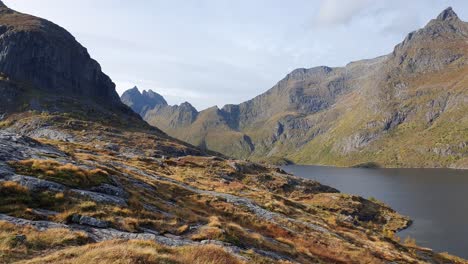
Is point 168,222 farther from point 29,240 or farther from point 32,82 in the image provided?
point 32,82

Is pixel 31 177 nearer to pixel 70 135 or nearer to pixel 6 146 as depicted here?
pixel 6 146

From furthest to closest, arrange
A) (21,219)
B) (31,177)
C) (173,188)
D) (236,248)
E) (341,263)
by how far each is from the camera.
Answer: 1. (173,188)
2. (341,263)
3. (31,177)
4. (236,248)
5. (21,219)

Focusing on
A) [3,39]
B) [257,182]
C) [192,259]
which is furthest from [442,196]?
[3,39]

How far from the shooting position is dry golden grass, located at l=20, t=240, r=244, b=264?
12531mm

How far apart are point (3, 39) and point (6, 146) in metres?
185

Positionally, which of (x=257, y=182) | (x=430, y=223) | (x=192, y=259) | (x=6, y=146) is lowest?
(x=430, y=223)

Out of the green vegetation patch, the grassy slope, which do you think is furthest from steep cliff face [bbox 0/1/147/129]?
the green vegetation patch

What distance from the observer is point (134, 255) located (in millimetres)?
12961

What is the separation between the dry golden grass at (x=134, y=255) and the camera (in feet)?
41.1

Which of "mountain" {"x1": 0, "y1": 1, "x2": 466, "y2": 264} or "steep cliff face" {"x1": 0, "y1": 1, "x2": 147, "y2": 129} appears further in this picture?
"steep cliff face" {"x1": 0, "y1": 1, "x2": 147, "y2": 129}

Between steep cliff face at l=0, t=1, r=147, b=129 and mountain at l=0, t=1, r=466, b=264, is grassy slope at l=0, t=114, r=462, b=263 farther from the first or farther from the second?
steep cliff face at l=0, t=1, r=147, b=129

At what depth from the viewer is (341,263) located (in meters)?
32.0

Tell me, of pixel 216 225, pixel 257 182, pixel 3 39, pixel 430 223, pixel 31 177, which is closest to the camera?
pixel 31 177

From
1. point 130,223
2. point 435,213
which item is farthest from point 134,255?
point 435,213
